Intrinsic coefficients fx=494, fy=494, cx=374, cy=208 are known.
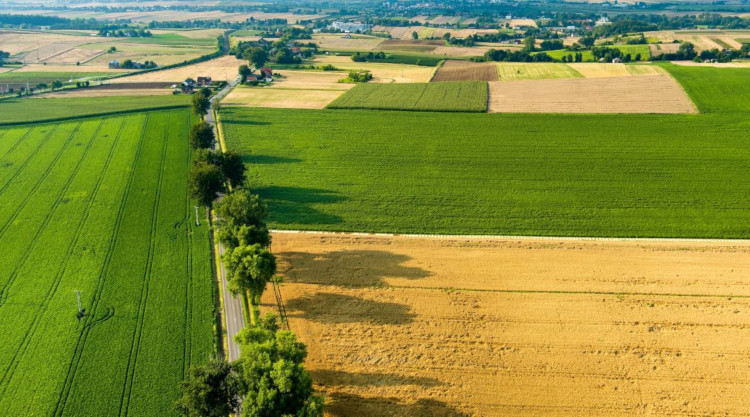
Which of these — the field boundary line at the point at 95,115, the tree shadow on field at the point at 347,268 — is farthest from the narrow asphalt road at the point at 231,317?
the field boundary line at the point at 95,115

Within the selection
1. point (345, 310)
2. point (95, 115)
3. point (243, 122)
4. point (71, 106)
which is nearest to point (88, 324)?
point (345, 310)

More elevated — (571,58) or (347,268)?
(571,58)

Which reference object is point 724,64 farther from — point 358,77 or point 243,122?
point 243,122

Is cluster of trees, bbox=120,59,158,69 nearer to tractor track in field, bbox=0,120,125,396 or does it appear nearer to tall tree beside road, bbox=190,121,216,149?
tractor track in field, bbox=0,120,125,396

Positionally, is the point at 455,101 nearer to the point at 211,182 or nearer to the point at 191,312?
Result: the point at 211,182

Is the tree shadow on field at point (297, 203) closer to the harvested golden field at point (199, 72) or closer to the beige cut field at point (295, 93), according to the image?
the beige cut field at point (295, 93)

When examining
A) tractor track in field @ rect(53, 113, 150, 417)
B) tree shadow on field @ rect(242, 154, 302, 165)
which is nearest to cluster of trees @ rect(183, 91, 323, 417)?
tractor track in field @ rect(53, 113, 150, 417)

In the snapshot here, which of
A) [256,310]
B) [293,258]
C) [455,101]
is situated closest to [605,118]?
[455,101]
